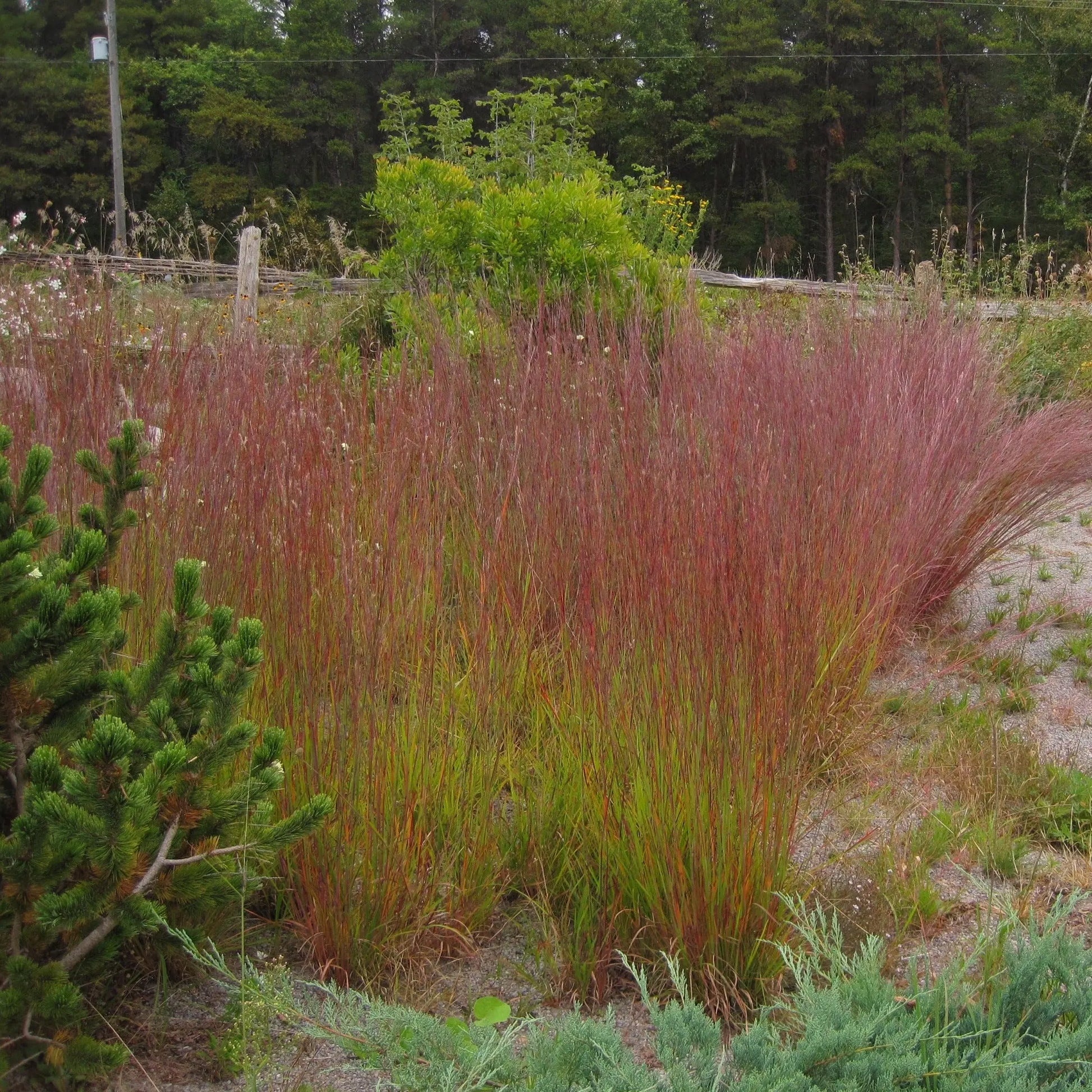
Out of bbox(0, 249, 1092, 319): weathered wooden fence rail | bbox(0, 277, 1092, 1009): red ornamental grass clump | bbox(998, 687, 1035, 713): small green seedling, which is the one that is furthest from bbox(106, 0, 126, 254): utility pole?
bbox(998, 687, 1035, 713): small green seedling

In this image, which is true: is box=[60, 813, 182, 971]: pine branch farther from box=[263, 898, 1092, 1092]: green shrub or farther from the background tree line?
the background tree line

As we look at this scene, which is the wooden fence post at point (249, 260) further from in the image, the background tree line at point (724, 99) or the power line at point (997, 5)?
the power line at point (997, 5)

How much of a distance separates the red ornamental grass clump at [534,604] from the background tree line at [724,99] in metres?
31.0

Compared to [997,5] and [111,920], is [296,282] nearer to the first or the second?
[111,920]

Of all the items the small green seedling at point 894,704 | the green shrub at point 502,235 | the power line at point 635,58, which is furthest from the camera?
the power line at point 635,58

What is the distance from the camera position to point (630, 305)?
566 cm

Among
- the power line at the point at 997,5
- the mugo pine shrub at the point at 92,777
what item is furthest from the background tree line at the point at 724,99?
the mugo pine shrub at the point at 92,777

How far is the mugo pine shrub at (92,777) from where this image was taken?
158 cm

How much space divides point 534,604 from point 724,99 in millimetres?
37911

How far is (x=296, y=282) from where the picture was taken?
998 cm

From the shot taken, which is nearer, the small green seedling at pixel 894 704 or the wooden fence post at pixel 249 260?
the small green seedling at pixel 894 704

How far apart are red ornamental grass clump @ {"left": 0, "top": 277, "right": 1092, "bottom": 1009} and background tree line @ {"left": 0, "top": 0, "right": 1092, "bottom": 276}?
102 feet

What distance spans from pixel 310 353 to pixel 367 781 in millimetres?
2016

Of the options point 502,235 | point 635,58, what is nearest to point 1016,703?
point 502,235
